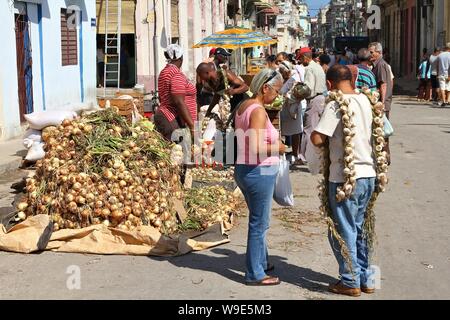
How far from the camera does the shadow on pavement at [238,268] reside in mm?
6133

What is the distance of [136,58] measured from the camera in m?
24.9

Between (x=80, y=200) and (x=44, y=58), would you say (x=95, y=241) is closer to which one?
(x=80, y=200)

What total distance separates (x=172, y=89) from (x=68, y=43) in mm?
11339

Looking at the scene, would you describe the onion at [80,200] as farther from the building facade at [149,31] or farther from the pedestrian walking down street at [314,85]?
the building facade at [149,31]

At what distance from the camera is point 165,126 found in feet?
28.2

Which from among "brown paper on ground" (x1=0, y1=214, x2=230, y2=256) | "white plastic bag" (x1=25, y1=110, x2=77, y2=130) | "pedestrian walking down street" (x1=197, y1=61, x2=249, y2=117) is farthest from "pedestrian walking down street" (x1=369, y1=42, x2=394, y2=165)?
"brown paper on ground" (x1=0, y1=214, x2=230, y2=256)

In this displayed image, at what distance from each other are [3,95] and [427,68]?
1499cm

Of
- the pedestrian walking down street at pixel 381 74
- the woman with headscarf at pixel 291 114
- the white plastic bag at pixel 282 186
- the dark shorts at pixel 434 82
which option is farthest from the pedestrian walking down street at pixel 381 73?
the dark shorts at pixel 434 82

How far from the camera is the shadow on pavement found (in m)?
6.13

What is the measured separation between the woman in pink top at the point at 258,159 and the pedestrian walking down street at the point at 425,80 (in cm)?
1933

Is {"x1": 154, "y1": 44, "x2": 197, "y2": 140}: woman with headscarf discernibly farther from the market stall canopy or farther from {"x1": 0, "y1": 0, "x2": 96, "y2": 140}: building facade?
the market stall canopy

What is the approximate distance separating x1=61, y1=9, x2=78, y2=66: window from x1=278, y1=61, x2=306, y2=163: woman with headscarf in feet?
27.1

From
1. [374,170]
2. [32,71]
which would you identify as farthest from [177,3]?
[374,170]

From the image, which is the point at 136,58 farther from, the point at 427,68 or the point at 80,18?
the point at 427,68
